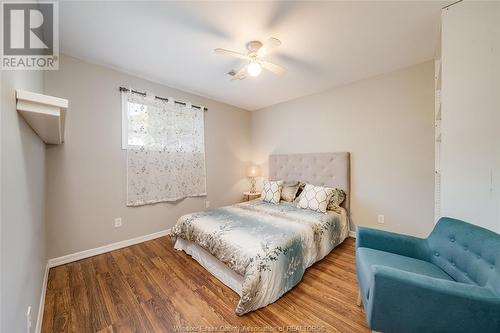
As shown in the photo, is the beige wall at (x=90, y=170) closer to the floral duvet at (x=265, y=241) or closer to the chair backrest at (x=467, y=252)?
the floral duvet at (x=265, y=241)

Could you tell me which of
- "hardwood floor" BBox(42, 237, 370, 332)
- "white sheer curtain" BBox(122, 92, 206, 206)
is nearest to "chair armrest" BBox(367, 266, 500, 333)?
"hardwood floor" BBox(42, 237, 370, 332)

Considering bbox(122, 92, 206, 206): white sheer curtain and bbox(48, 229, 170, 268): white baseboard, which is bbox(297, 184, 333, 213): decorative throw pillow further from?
bbox(48, 229, 170, 268): white baseboard

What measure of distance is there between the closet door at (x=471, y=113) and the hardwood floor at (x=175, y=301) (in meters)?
1.16

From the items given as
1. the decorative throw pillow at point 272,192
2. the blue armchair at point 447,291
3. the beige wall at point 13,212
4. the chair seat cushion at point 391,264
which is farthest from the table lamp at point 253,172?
the beige wall at point 13,212

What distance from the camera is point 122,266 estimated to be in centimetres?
210

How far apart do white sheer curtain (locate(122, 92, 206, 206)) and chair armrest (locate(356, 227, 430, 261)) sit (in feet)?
8.69

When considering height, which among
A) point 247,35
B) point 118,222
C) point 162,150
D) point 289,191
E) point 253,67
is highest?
point 247,35

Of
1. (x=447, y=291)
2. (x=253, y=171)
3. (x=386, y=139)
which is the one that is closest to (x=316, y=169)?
(x=386, y=139)

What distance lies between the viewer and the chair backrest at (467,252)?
1.03 m

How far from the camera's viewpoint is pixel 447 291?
914 mm

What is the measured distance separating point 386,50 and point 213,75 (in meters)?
2.16

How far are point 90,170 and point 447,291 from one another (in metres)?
3.38

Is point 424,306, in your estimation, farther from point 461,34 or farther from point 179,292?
point 461,34

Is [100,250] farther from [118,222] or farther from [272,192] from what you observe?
[272,192]
